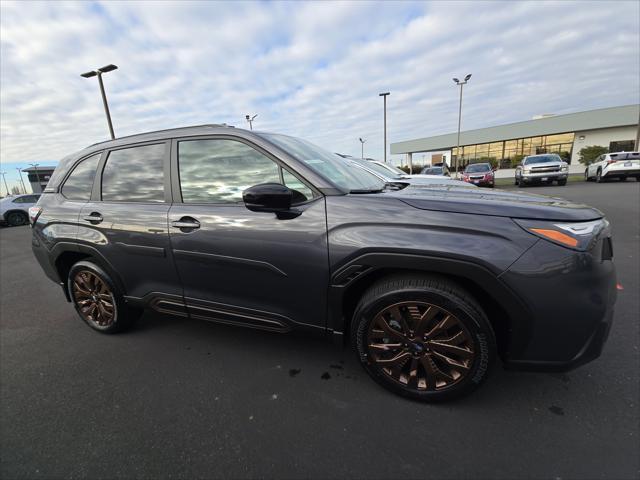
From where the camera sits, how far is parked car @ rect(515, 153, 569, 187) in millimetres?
16631

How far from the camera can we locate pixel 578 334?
172cm

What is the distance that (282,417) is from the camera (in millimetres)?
1986

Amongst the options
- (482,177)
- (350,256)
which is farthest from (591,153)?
(350,256)

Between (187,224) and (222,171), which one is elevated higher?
(222,171)

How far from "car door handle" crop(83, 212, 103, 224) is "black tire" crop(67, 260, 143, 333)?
0.42m

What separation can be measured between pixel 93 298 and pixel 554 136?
4818 centimetres

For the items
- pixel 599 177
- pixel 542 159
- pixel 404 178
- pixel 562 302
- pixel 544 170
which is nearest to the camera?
pixel 562 302

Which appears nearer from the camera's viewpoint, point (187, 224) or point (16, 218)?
point (187, 224)

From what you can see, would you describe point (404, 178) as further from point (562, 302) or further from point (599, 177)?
point (599, 177)

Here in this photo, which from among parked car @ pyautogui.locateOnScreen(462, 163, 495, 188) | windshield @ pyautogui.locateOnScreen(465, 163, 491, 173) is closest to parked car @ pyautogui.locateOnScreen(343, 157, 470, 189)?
parked car @ pyautogui.locateOnScreen(462, 163, 495, 188)

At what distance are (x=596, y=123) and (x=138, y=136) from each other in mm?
47075

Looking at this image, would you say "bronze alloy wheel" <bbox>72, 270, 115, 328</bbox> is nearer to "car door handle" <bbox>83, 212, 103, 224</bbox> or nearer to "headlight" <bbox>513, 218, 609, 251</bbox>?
"car door handle" <bbox>83, 212, 103, 224</bbox>

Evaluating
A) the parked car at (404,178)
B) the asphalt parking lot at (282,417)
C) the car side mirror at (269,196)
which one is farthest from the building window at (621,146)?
the car side mirror at (269,196)

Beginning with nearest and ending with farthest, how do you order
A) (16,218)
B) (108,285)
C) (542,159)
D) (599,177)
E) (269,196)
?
(269,196)
(108,285)
(16,218)
(542,159)
(599,177)
